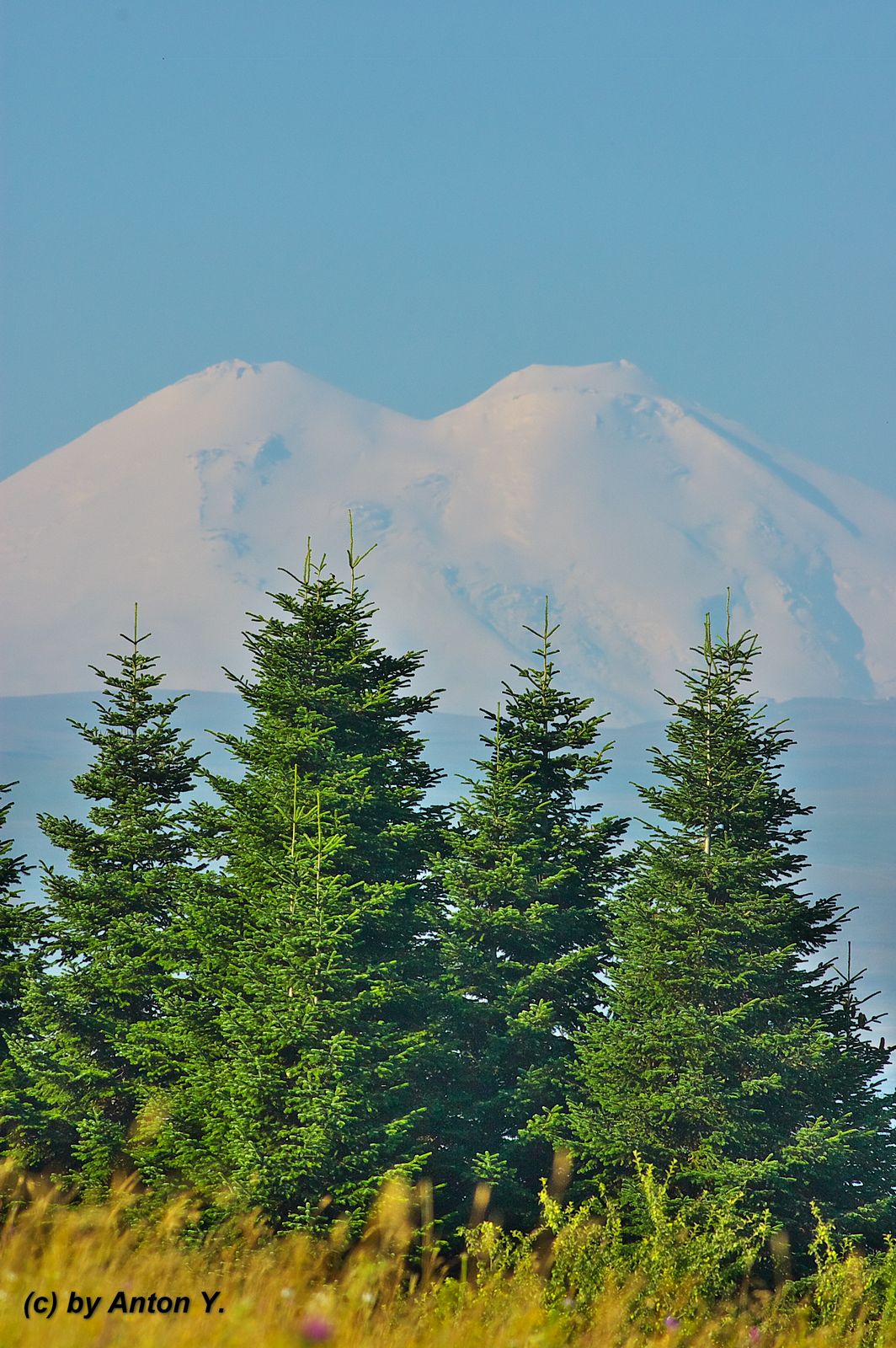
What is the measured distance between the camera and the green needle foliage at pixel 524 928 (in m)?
31.9

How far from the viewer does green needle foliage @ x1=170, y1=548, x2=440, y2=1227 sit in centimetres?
2775

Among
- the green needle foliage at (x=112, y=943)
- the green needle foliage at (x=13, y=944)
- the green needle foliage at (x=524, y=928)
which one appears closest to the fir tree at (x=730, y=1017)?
the green needle foliage at (x=524, y=928)

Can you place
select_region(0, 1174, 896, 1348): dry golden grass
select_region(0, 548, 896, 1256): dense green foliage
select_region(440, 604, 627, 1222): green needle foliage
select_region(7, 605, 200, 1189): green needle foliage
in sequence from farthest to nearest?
select_region(7, 605, 200, 1189): green needle foliage, select_region(440, 604, 627, 1222): green needle foliage, select_region(0, 548, 896, 1256): dense green foliage, select_region(0, 1174, 896, 1348): dry golden grass

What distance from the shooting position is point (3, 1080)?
1346 inches

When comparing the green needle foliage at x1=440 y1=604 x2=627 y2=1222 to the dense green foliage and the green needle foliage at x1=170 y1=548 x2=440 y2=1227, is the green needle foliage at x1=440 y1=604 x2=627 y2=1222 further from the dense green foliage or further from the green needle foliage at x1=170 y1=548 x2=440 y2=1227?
the green needle foliage at x1=170 y1=548 x2=440 y2=1227

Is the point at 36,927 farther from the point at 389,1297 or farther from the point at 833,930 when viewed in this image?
the point at 389,1297

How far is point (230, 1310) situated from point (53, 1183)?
22.6 meters

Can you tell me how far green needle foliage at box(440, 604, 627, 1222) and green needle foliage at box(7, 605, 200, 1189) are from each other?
633cm

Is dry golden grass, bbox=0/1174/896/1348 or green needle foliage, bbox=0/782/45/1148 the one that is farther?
green needle foliage, bbox=0/782/45/1148

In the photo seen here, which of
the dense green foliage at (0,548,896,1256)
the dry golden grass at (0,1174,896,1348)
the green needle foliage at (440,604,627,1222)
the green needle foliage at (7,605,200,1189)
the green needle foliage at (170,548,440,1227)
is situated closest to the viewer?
the dry golden grass at (0,1174,896,1348)

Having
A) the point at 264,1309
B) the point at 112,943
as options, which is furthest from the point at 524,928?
the point at 264,1309

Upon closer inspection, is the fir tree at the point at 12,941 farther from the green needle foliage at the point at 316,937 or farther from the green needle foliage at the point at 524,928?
the green needle foliage at the point at 524,928

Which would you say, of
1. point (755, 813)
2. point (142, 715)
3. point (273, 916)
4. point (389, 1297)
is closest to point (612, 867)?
point (755, 813)

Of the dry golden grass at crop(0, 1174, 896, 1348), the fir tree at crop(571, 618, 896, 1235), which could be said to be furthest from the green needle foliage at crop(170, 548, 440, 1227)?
the dry golden grass at crop(0, 1174, 896, 1348)
